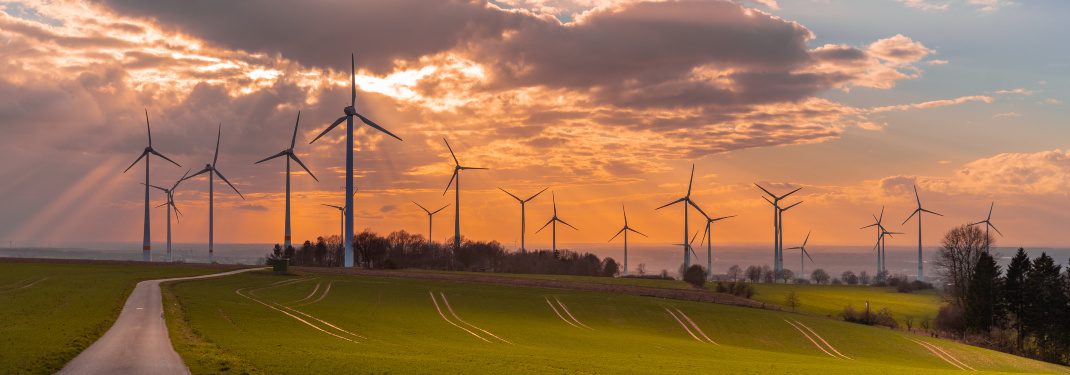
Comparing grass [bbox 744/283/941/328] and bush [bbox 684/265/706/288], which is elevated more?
bush [bbox 684/265/706/288]

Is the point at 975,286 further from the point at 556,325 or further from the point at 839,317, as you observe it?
the point at 556,325

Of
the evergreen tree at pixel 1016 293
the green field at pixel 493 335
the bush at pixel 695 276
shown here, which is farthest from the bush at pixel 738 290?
the evergreen tree at pixel 1016 293

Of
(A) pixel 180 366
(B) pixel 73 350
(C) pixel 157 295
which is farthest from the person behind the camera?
(C) pixel 157 295

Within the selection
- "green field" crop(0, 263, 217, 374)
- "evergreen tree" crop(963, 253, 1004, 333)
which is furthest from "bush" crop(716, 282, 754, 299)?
"green field" crop(0, 263, 217, 374)

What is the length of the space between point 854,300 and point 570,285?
73111mm

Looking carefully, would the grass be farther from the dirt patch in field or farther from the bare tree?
the dirt patch in field

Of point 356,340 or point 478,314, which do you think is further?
point 478,314

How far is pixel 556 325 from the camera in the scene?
72250 mm

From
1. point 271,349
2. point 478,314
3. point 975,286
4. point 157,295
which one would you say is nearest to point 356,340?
point 271,349

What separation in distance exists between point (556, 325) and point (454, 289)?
→ 2822 centimetres

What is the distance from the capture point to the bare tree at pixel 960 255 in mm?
124875

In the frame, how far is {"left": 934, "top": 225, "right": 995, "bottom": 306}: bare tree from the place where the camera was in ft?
410

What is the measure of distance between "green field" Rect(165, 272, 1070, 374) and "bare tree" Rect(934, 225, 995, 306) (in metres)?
47.6

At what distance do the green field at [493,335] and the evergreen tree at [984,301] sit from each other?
26205 millimetres
